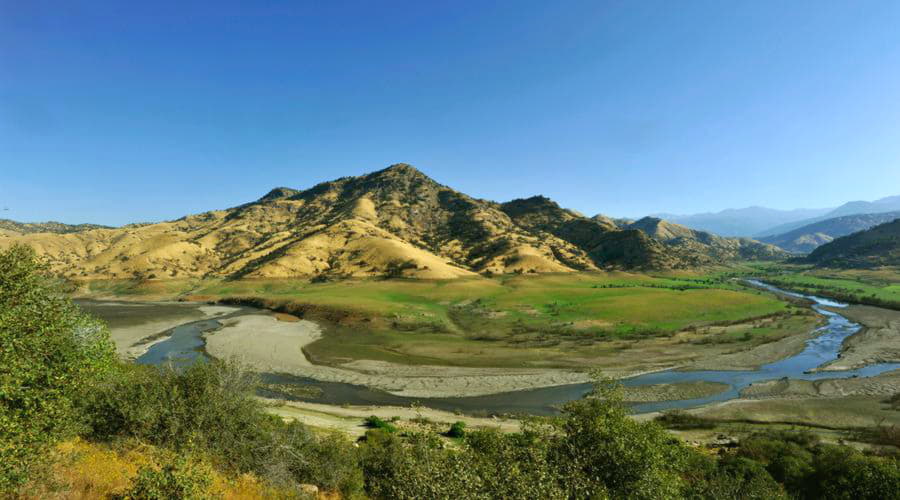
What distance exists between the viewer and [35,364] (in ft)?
51.9

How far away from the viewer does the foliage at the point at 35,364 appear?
1349 cm

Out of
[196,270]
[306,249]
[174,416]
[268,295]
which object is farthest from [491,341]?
[196,270]

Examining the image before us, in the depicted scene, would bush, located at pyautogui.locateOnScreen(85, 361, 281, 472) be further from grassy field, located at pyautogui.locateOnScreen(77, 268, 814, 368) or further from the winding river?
grassy field, located at pyautogui.locateOnScreen(77, 268, 814, 368)

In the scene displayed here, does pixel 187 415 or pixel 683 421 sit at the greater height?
pixel 187 415

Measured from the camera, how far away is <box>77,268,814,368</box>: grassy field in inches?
2935

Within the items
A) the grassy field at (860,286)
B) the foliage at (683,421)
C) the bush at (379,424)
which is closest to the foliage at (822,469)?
the foliage at (683,421)

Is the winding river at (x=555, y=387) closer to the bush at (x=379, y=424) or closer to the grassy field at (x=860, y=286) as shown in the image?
the bush at (x=379, y=424)

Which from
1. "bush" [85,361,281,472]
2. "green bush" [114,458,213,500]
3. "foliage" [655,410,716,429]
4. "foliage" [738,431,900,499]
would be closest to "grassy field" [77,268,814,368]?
"foliage" [655,410,716,429]

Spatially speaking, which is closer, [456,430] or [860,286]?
[456,430]

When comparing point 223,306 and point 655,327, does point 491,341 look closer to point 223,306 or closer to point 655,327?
point 655,327

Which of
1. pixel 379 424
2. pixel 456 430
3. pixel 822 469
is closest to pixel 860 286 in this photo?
pixel 822 469

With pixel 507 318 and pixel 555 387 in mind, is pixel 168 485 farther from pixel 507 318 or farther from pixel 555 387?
pixel 507 318

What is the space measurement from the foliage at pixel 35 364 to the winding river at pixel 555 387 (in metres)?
20.7

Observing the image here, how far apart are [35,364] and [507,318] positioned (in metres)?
96.0
